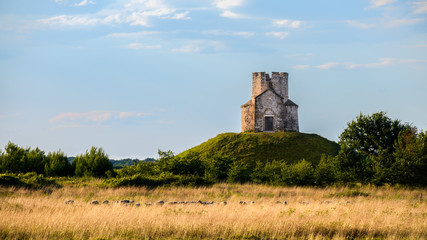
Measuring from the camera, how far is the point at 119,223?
14.4 m

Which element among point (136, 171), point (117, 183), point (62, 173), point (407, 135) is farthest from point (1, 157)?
point (407, 135)

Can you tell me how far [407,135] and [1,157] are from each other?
36.1 metres

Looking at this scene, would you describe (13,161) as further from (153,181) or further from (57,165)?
(153,181)

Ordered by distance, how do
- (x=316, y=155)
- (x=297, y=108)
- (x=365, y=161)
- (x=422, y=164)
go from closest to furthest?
1. (x=422, y=164)
2. (x=365, y=161)
3. (x=316, y=155)
4. (x=297, y=108)

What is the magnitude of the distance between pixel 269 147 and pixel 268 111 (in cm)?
967

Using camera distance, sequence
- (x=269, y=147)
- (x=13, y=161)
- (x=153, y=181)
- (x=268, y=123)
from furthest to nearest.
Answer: (x=268, y=123) < (x=269, y=147) < (x=13, y=161) < (x=153, y=181)

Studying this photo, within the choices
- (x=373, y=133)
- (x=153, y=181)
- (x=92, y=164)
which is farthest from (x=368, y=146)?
(x=92, y=164)

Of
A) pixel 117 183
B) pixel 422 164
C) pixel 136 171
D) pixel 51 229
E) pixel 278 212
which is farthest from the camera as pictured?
pixel 136 171

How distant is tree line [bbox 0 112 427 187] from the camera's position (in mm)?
33188

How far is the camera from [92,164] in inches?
1545

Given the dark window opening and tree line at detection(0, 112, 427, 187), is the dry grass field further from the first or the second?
the dark window opening

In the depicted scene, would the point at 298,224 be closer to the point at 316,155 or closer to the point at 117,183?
the point at 117,183

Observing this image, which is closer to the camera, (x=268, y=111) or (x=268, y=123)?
(x=268, y=111)

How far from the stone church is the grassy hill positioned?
11.2ft
